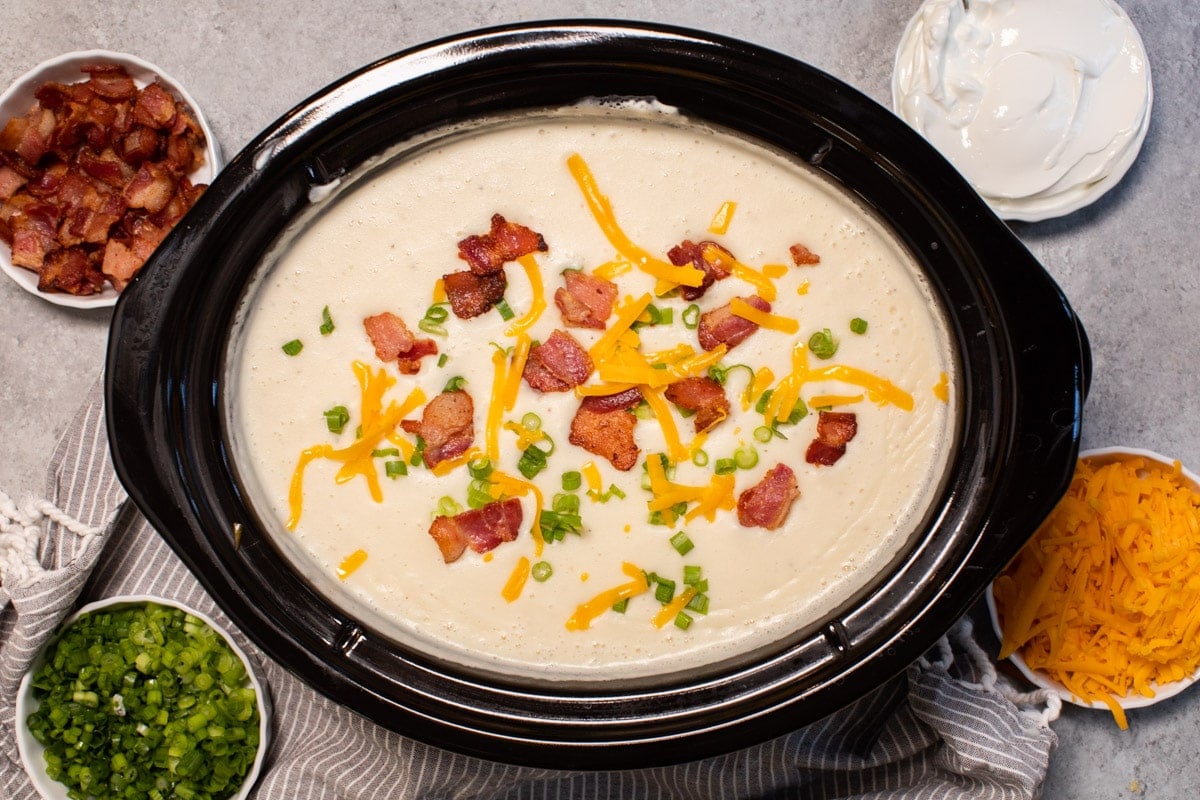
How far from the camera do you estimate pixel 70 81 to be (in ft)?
7.72

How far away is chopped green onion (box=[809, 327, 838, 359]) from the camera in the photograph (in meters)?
1.82

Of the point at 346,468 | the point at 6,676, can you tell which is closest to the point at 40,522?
the point at 6,676

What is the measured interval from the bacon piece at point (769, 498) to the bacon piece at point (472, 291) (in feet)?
1.82

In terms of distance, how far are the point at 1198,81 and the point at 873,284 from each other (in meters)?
1.14

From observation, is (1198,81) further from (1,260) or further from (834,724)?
(1,260)

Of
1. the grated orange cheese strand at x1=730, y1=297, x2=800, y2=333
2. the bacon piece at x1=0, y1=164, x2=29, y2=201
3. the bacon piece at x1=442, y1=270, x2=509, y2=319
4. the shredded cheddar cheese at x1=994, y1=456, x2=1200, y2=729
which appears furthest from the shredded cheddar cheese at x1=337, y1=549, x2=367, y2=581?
the shredded cheddar cheese at x1=994, y1=456, x2=1200, y2=729

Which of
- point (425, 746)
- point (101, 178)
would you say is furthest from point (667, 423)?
point (101, 178)

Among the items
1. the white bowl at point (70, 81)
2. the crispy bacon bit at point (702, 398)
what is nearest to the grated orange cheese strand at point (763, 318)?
the crispy bacon bit at point (702, 398)

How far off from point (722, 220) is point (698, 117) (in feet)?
0.60

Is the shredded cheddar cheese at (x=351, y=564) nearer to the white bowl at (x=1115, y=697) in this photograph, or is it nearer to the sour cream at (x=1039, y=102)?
the white bowl at (x=1115, y=697)

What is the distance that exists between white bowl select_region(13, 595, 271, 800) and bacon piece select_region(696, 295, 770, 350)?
1206mm

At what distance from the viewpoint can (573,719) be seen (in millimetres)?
1855

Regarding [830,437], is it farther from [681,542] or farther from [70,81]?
[70,81]

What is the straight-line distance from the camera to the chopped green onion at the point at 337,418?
6.06 feet
